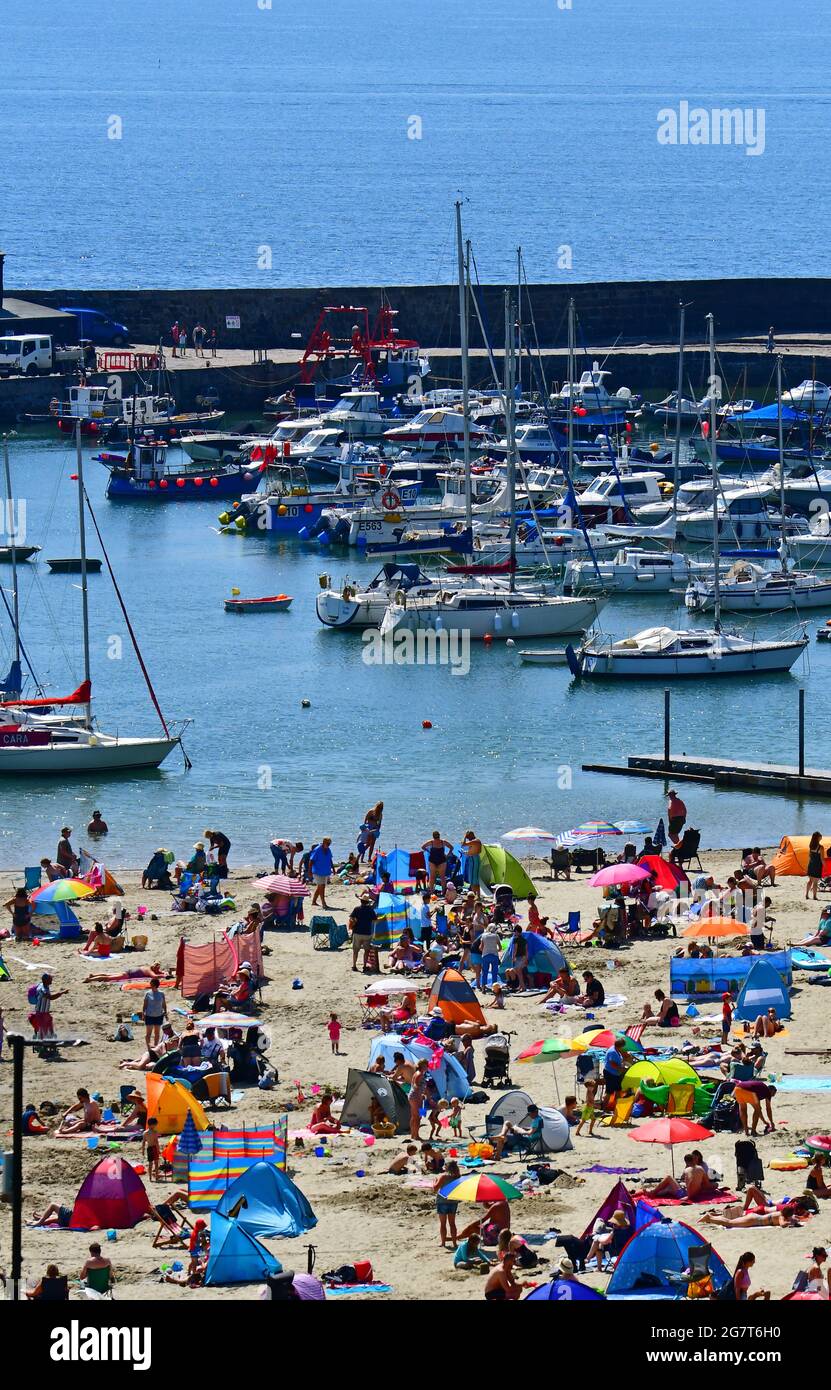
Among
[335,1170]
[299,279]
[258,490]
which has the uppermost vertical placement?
[299,279]

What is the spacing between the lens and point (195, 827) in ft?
128

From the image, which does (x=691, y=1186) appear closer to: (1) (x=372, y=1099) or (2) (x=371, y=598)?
(1) (x=372, y=1099)

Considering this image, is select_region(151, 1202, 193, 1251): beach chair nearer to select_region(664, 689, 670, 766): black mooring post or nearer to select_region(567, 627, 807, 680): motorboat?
select_region(664, 689, 670, 766): black mooring post

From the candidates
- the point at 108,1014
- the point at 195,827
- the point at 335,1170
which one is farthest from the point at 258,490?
the point at 335,1170

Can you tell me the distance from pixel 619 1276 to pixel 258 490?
187ft

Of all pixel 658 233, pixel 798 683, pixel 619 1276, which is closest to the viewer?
pixel 619 1276

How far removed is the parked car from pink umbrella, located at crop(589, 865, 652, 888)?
63.9 metres

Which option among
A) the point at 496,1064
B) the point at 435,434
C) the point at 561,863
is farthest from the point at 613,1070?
the point at 435,434

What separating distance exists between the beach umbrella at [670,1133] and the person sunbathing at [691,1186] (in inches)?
36.8

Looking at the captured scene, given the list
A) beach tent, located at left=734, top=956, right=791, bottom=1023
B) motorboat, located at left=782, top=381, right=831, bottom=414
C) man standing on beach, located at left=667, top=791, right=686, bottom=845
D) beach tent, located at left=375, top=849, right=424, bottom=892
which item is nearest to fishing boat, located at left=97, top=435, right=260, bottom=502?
motorboat, located at left=782, top=381, right=831, bottom=414

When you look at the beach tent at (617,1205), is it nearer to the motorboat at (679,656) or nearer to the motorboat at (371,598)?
the motorboat at (679,656)

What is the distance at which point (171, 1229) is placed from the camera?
1919 cm

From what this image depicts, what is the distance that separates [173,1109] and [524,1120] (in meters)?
3.13

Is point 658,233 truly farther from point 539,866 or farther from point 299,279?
point 539,866
